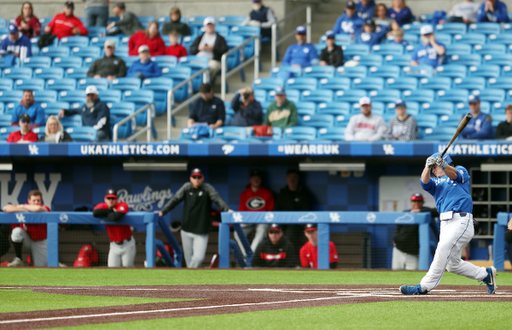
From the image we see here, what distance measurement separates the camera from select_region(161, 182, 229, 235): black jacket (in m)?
10.2

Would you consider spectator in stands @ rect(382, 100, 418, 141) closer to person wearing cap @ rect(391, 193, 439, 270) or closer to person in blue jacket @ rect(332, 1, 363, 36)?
person wearing cap @ rect(391, 193, 439, 270)

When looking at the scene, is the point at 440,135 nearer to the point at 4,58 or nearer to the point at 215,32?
the point at 215,32

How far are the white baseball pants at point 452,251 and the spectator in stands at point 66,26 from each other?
1179cm

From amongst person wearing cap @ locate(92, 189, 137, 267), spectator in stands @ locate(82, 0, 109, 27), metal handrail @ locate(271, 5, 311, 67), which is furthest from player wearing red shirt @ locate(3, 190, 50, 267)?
spectator in stands @ locate(82, 0, 109, 27)

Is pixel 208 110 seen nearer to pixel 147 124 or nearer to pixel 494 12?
pixel 147 124

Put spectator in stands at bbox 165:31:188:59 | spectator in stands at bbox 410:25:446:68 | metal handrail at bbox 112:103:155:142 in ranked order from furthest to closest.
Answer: spectator in stands at bbox 165:31:188:59, spectator in stands at bbox 410:25:446:68, metal handrail at bbox 112:103:155:142

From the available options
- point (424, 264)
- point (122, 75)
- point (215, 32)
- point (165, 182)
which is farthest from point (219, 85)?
Result: point (424, 264)

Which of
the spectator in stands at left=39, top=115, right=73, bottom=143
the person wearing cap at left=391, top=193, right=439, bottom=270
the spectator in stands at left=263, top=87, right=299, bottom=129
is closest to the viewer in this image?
the person wearing cap at left=391, top=193, right=439, bottom=270

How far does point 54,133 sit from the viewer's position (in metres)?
11.5

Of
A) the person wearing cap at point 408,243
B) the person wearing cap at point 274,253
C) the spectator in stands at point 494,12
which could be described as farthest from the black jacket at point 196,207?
the spectator in stands at point 494,12

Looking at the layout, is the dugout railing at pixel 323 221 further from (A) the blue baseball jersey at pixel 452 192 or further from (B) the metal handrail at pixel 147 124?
(A) the blue baseball jersey at pixel 452 192

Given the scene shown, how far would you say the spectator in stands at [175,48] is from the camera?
14.4 meters

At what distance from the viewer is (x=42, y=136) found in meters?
11.7

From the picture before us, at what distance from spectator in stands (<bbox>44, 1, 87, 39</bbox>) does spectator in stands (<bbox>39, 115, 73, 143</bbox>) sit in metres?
4.94
